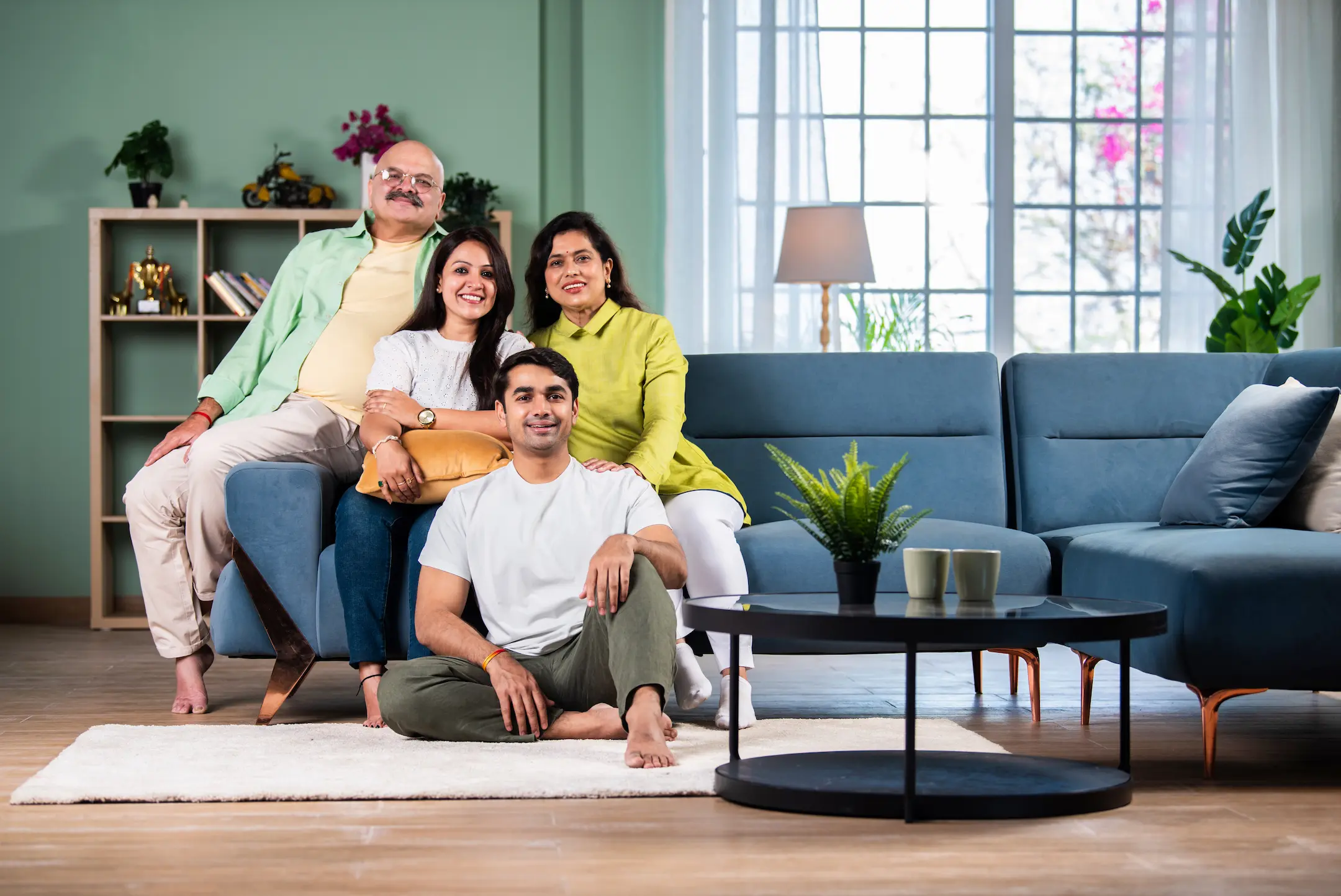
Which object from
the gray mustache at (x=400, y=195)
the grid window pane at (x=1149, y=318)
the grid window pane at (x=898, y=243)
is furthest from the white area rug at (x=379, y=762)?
the grid window pane at (x=1149, y=318)

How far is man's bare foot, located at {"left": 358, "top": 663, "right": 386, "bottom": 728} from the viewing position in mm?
2900

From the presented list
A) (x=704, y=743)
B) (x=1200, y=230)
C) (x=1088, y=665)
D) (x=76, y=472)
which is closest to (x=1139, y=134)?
(x=1200, y=230)

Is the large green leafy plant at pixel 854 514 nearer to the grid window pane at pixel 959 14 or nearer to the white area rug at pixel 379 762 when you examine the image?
the white area rug at pixel 379 762

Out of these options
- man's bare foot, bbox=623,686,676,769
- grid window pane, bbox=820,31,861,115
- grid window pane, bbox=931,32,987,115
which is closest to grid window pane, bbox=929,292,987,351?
grid window pane, bbox=931,32,987,115

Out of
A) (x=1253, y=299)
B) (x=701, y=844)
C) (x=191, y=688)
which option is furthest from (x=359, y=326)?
(x=1253, y=299)

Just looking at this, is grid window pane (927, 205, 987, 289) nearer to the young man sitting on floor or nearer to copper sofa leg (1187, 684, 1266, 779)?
the young man sitting on floor

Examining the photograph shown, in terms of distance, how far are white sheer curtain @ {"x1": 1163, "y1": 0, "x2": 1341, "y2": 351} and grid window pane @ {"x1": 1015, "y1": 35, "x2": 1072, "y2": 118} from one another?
16.4 inches

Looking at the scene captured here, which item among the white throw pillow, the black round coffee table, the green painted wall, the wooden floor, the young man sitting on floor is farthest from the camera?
the green painted wall

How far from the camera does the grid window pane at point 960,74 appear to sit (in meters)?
5.83

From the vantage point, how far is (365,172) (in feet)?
17.6

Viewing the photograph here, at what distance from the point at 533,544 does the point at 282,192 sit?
10.3 ft

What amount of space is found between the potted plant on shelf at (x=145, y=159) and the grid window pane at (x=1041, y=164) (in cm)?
340

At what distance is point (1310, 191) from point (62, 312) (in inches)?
199

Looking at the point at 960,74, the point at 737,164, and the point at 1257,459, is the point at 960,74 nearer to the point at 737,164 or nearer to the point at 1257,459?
the point at 737,164
